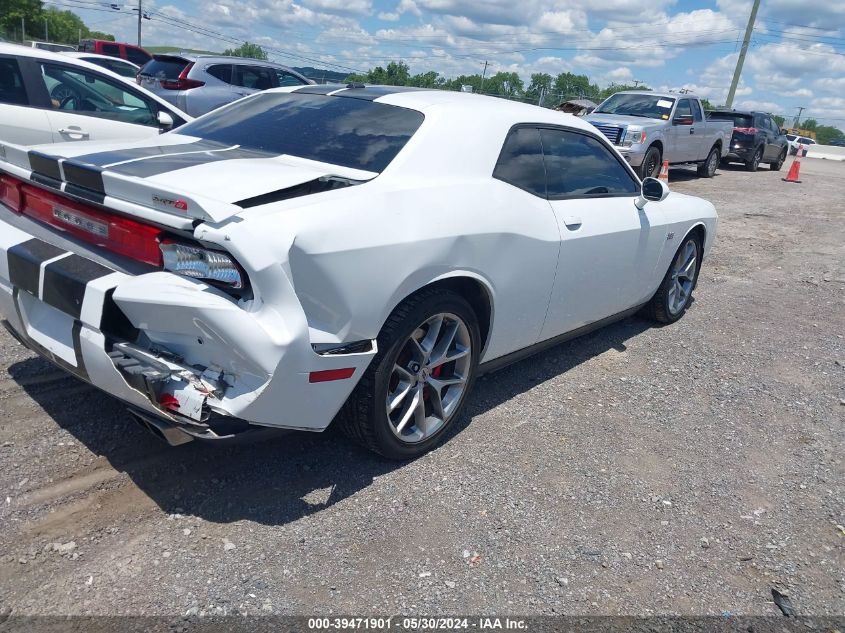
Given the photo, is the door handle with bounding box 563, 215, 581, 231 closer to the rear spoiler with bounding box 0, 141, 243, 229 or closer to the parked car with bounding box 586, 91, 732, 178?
the rear spoiler with bounding box 0, 141, 243, 229

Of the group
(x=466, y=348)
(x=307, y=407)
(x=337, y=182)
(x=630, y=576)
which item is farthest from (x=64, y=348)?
(x=630, y=576)

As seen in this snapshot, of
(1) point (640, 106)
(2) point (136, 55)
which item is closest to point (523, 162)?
(1) point (640, 106)

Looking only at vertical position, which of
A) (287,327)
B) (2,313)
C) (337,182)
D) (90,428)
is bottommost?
(90,428)

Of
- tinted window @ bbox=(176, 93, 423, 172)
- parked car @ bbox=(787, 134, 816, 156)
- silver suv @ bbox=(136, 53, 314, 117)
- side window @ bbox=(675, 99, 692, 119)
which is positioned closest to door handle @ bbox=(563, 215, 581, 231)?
tinted window @ bbox=(176, 93, 423, 172)

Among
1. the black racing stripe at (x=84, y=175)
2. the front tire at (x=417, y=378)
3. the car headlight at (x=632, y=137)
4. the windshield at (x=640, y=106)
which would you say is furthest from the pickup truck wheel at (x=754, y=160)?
the black racing stripe at (x=84, y=175)

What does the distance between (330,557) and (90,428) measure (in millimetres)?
1452

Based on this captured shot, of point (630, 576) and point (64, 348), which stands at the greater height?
point (64, 348)

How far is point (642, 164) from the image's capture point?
42.3 ft

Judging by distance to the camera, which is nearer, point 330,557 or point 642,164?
point 330,557

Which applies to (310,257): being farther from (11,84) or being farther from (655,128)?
(655,128)

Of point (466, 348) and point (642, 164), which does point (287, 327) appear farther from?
point (642, 164)

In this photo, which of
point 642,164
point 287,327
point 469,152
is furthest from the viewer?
point 642,164

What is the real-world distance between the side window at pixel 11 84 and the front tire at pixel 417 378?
5.32 m

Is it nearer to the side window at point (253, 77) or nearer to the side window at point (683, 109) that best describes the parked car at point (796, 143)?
the side window at point (683, 109)
